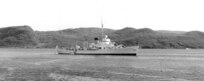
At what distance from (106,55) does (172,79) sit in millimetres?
67731

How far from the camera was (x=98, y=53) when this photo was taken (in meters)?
105

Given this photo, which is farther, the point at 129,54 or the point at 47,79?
the point at 129,54

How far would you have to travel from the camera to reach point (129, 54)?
345 feet

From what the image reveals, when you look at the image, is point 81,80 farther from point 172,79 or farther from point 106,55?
point 106,55

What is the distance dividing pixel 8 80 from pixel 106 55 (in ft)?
229

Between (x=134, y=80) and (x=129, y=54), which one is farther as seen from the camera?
(x=129, y=54)

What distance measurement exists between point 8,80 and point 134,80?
19.1 m

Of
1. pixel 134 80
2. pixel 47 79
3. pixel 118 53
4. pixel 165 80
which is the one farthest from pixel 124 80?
pixel 118 53

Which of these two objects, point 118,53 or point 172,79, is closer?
point 172,79

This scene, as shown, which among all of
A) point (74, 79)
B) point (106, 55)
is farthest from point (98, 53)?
point (74, 79)

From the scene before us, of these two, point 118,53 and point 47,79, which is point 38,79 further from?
point 118,53

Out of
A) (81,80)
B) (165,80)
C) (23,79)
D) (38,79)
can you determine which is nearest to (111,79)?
(81,80)

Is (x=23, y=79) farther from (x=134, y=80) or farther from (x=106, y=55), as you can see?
(x=106, y=55)

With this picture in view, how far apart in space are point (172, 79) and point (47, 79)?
19431mm
